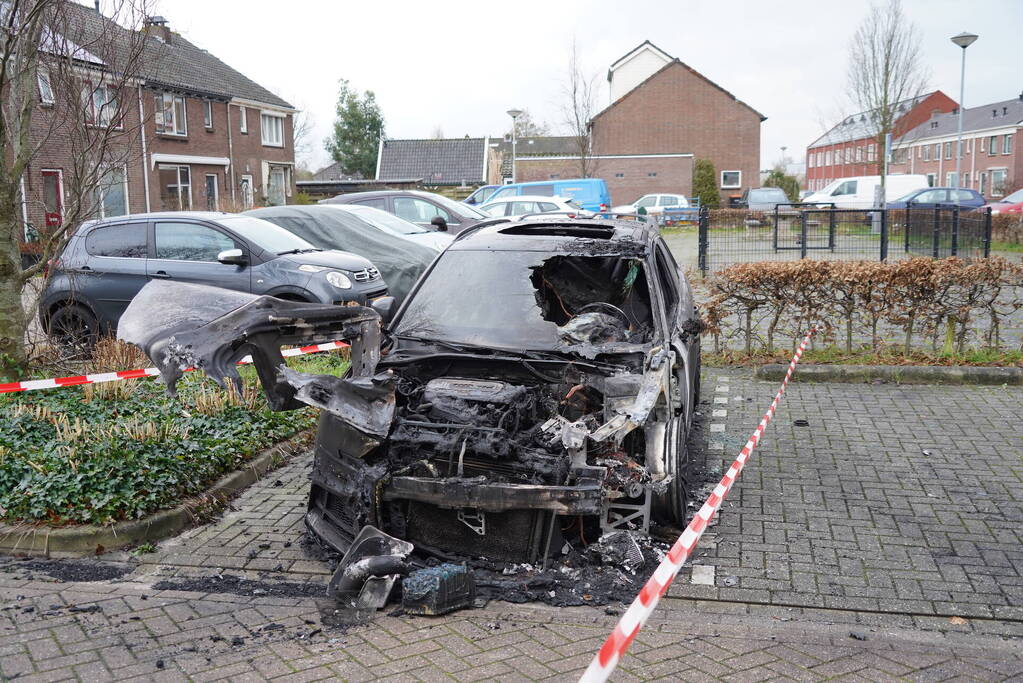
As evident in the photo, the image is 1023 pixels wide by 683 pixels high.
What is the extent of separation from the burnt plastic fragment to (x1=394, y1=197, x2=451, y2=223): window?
12959mm

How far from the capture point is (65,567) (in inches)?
208

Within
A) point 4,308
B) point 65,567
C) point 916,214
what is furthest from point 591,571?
point 916,214

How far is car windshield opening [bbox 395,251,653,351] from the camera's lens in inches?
Answer: 231

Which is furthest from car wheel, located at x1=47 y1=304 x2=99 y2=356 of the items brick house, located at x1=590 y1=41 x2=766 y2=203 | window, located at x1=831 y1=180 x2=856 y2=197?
brick house, located at x1=590 y1=41 x2=766 y2=203

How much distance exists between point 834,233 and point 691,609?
41.9ft

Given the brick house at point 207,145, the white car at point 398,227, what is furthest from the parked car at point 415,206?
the brick house at point 207,145

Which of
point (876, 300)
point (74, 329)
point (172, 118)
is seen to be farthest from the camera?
point (172, 118)

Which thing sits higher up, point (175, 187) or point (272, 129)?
point (272, 129)

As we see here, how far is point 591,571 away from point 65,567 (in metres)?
Result: 3.05

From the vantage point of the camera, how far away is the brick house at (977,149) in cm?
6044

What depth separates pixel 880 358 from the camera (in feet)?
32.2

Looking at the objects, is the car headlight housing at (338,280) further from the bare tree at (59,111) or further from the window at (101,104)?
the window at (101,104)

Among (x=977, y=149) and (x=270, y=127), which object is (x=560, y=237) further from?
(x=977, y=149)

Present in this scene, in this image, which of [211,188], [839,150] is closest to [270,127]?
[211,188]
